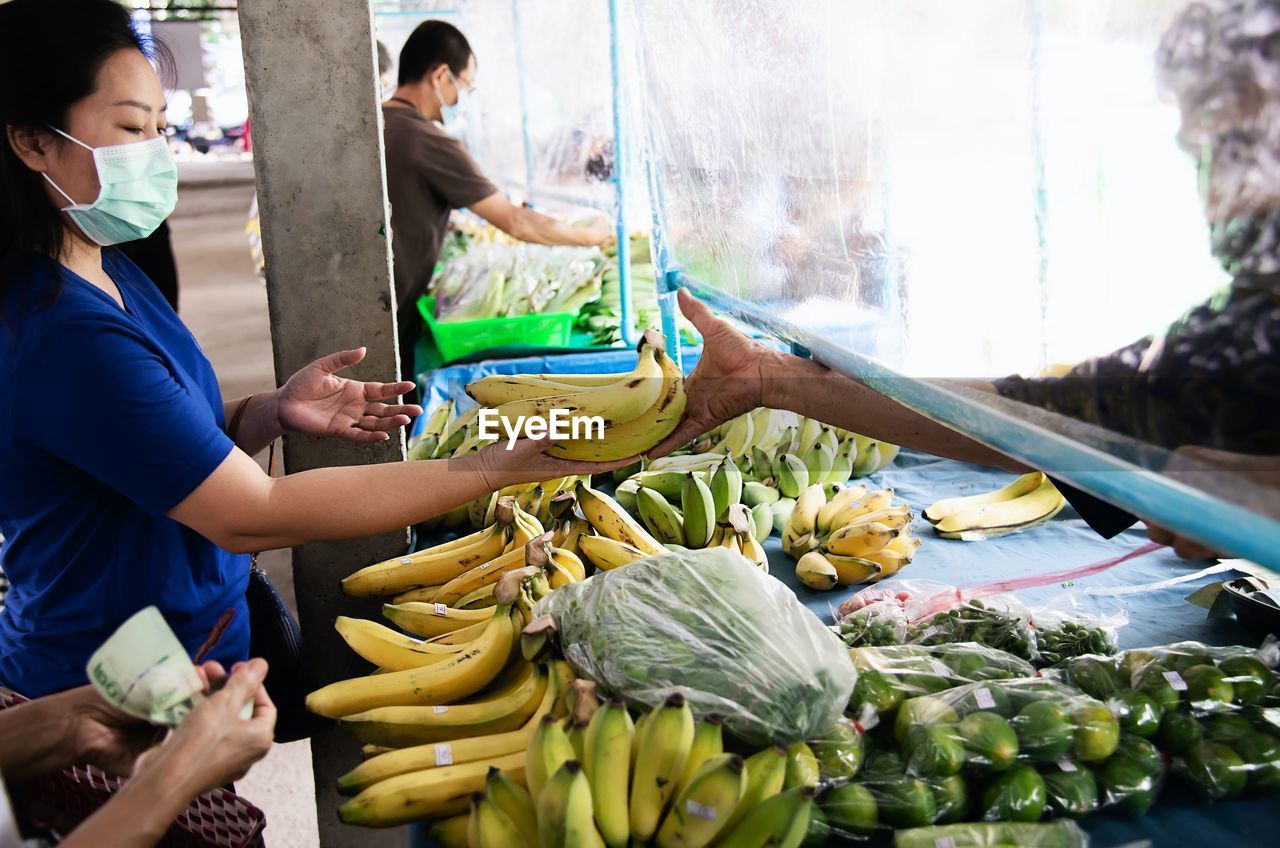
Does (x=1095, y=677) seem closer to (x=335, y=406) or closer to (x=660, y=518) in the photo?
(x=660, y=518)

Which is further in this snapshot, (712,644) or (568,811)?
(712,644)

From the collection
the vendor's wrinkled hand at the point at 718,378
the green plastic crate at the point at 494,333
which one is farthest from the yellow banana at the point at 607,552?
the green plastic crate at the point at 494,333

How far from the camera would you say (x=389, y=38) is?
986cm

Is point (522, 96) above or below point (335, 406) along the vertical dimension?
above

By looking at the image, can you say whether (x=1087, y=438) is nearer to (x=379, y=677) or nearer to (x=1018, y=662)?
(x=1018, y=662)

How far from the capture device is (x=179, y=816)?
1.52 meters

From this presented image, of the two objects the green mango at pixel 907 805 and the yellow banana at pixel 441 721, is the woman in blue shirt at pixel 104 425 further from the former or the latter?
the green mango at pixel 907 805

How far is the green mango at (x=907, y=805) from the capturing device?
4.24 ft

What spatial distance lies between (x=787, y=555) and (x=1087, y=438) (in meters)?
1.44

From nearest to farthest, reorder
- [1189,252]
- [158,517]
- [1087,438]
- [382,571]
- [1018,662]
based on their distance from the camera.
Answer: [1189,252] → [1087,438] → [1018,662] → [158,517] → [382,571]

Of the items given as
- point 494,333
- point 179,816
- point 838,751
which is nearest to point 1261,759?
point 838,751

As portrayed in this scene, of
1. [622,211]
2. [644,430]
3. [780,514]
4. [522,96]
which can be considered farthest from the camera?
[522,96]

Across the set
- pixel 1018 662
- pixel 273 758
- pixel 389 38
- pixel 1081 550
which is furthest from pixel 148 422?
pixel 389 38

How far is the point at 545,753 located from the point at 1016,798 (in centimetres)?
66
